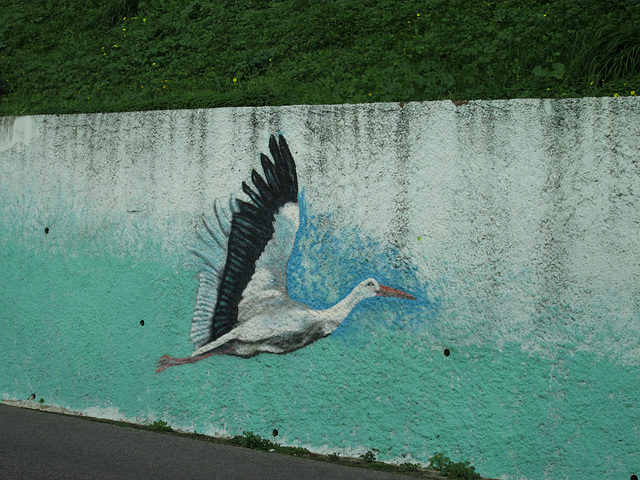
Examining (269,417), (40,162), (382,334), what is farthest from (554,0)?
(40,162)

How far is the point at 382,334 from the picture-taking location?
4527 millimetres

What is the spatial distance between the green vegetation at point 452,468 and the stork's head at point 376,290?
1.16 metres

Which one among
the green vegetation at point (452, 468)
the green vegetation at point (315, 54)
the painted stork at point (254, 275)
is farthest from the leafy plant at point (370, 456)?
the green vegetation at point (315, 54)

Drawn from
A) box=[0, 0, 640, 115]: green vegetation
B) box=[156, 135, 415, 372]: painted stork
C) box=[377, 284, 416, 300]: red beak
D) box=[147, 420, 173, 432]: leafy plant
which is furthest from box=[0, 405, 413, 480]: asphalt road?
box=[0, 0, 640, 115]: green vegetation

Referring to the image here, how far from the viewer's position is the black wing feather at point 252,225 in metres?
4.89

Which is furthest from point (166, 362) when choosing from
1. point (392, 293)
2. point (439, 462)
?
point (439, 462)

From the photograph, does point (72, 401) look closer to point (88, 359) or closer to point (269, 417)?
point (88, 359)

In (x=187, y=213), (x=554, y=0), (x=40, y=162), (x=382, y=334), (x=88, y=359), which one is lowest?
(x=88, y=359)

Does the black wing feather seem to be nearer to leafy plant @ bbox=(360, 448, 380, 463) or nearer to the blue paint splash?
the blue paint splash

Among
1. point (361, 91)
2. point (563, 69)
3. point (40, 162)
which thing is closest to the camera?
point (563, 69)

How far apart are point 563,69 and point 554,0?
1.42 meters

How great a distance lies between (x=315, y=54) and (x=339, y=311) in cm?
288

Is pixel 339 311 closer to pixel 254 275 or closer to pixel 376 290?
pixel 376 290

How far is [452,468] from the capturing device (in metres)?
4.19
